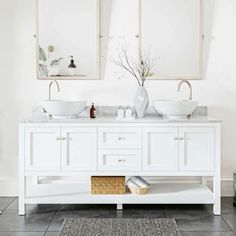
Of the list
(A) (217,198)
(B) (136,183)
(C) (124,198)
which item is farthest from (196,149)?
(C) (124,198)

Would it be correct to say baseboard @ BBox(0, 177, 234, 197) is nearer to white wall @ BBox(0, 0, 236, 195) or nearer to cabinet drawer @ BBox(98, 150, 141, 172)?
white wall @ BBox(0, 0, 236, 195)

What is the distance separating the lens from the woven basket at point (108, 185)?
409 cm

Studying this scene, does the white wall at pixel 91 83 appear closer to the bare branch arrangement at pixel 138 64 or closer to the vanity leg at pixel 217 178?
the bare branch arrangement at pixel 138 64

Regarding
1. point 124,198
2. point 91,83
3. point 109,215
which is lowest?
point 109,215

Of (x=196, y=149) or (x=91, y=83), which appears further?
(x=91, y=83)

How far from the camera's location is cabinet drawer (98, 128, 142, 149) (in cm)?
404

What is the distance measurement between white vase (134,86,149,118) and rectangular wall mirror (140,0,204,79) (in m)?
0.36

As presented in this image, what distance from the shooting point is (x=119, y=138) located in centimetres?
404

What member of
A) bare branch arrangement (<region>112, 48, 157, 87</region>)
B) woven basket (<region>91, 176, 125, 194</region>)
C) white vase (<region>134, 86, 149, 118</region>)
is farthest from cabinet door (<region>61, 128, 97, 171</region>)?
bare branch arrangement (<region>112, 48, 157, 87</region>)

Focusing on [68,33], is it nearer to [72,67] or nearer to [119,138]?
[72,67]

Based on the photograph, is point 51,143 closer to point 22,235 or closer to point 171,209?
point 22,235

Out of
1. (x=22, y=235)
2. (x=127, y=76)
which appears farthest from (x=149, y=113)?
(x=22, y=235)

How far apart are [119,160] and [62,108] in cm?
66

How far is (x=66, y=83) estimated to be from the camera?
4617 millimetres
